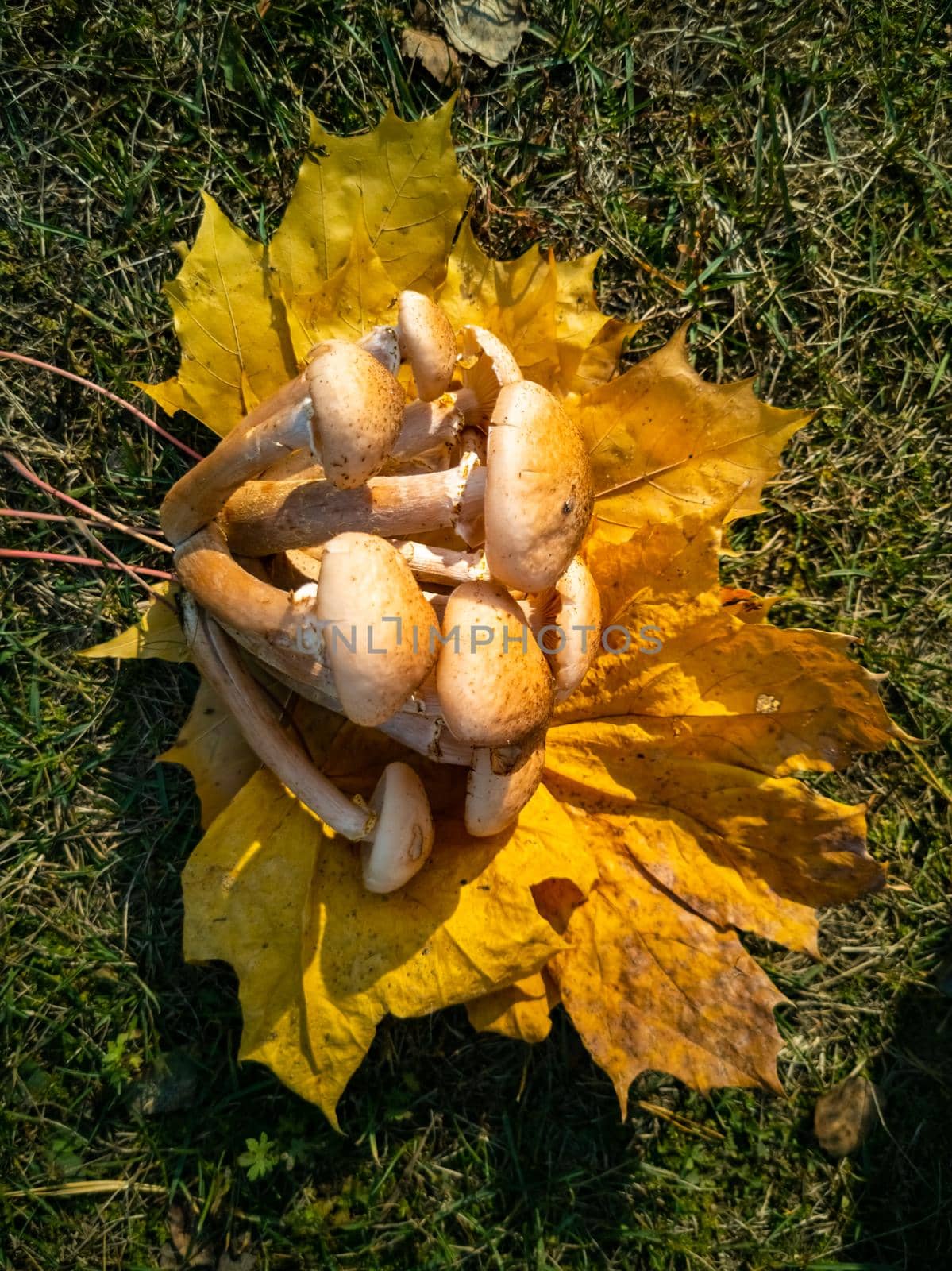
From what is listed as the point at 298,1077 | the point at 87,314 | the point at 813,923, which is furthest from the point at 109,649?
the point at 813,923

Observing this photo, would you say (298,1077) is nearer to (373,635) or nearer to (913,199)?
(373,635)

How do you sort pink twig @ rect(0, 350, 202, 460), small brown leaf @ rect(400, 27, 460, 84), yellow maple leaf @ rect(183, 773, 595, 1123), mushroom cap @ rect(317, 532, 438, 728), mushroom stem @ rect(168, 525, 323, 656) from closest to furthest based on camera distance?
mushroom cap @ rect(317, 532, 438, 728)
mushroom stem @ rect(168, 525, 323, 656)
yellow maple leaf @ rect(183, 773, 595, 1123)
pink twig @ rect(0, 350, 202, 460)
small brown leaf @ rect(400, 27, 460, 84)

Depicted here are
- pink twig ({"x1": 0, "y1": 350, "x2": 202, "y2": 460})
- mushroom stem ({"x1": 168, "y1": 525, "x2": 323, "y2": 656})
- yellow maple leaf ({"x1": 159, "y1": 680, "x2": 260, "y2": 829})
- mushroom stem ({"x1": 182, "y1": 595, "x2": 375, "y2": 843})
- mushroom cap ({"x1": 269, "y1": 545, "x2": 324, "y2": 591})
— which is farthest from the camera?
pink twig ({"x1": 0, "y1": 350, "x2": 202, "y2": 460})

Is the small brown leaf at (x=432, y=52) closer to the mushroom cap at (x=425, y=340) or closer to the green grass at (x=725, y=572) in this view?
the green grass at (x=725, y=572)

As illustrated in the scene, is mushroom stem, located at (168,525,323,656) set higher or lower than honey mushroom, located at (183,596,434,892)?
higher

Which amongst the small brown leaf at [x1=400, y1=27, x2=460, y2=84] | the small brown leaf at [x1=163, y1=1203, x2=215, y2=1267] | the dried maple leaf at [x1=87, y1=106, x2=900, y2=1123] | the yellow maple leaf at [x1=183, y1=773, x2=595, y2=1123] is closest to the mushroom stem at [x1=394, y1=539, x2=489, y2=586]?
the dried maple leaf at [x1=87, y1=106, x2=900, y2=1123]

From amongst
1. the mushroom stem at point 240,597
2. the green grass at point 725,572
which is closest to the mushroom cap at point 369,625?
the mushroom stem at point 240,597

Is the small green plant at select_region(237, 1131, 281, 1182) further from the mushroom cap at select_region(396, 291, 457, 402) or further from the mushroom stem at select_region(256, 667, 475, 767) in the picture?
the mushroom cap at select_region(396, 291, 457, 402)

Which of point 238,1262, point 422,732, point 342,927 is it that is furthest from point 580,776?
point 238,1262
